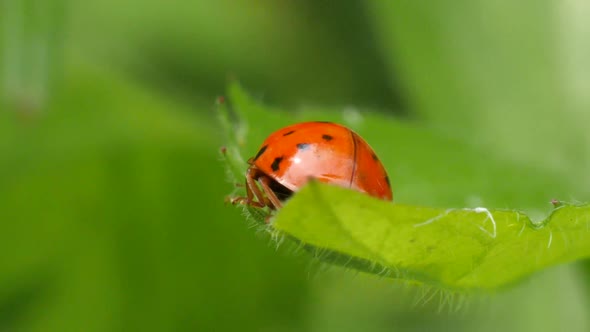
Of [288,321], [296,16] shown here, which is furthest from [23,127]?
[296,16]

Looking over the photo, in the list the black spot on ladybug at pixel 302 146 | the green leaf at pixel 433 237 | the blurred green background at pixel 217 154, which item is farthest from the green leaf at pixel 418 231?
the blurred green background at pixel 217 154

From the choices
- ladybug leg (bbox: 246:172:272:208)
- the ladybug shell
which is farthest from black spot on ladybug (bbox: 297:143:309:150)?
ladybug leg (bbox: 246:172:272:208)

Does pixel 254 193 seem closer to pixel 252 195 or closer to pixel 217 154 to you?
pixel 252 195

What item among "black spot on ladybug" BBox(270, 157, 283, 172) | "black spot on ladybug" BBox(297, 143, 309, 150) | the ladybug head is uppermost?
"black spot on ladybug" BBox(297, 143, 309, 150)

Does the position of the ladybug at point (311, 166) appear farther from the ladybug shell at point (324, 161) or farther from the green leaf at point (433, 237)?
the green leaf at point (433, 237)

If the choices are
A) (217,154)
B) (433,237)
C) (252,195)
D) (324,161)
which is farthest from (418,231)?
(217,154)

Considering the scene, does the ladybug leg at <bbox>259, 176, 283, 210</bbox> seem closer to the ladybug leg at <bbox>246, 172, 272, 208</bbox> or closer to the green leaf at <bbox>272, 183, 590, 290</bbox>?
the ladybug leg at <bbox>246, 172, 272, 208</bbox>

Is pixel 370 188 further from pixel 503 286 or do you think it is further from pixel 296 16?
pixel 296 16
